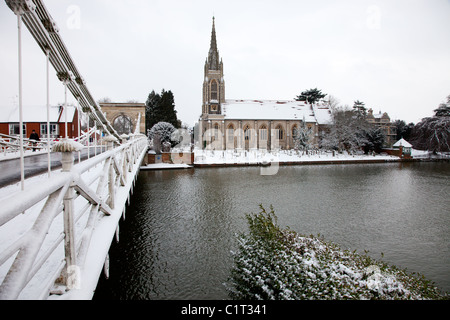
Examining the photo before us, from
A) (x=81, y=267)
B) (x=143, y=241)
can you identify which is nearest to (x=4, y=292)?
(x=81, y=267)

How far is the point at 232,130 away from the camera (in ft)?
159

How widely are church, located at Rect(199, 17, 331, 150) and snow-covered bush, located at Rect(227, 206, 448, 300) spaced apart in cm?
4213

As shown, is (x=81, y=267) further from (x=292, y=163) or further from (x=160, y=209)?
(x=292, y=163)

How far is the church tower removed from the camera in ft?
167

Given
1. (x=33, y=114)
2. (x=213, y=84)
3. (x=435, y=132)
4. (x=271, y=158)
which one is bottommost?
(x=271, y=158)

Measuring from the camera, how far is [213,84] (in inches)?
2029

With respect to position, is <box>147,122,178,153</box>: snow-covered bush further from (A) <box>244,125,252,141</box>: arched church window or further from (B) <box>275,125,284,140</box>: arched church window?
(B) <box>275,125,284,140</box>: arched church window

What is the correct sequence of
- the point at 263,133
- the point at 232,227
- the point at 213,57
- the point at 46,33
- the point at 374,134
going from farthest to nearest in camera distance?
the point at 213,57 → the point at 263,133 → the point at 374,134 → the point at 232,227 → the point at 46,33

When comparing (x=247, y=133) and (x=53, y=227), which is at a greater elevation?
(x=247, y=133)

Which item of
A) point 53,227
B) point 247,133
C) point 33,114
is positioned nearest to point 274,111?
point 247,133

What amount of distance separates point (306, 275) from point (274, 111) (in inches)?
1915

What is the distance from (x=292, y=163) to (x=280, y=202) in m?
18.9

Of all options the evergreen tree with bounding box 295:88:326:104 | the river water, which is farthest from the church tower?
the river water

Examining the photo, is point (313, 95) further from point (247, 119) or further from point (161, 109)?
point (161, 109)
